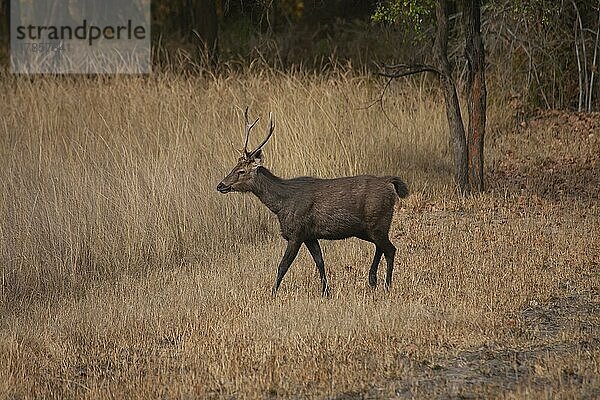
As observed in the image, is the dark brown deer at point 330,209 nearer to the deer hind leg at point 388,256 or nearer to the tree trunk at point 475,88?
the deer hind leg at point 388,256

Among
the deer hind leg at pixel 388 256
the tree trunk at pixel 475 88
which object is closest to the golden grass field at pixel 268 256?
the deer hind leg at pixel 388 256

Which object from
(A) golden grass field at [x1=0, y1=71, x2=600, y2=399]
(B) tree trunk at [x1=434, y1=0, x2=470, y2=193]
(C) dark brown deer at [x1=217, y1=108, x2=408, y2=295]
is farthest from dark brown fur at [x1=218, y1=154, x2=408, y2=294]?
(B) tree trunk at [x1=434, y1=0, x2=470, y2=193]

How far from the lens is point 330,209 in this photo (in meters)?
9.50

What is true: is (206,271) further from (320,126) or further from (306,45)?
(306,45)

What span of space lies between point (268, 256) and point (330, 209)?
2.31m

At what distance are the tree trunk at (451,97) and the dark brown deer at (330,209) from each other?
5.42m

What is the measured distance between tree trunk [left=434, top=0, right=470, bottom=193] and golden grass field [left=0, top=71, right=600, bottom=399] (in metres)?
0.32

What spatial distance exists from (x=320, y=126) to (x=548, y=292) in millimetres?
6883

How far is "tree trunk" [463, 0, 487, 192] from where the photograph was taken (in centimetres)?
1471

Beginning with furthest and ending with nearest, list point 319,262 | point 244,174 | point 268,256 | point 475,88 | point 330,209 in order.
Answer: point 475,88 < point 268,256 < point 244,174 < point 319,262 < point 330,209

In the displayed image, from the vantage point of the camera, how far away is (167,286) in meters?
10.5

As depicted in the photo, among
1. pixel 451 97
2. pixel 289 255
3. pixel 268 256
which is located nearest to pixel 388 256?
pixel 289 255

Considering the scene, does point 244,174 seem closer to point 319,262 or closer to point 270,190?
point 270,190

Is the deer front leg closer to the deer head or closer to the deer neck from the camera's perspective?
the deer neck
